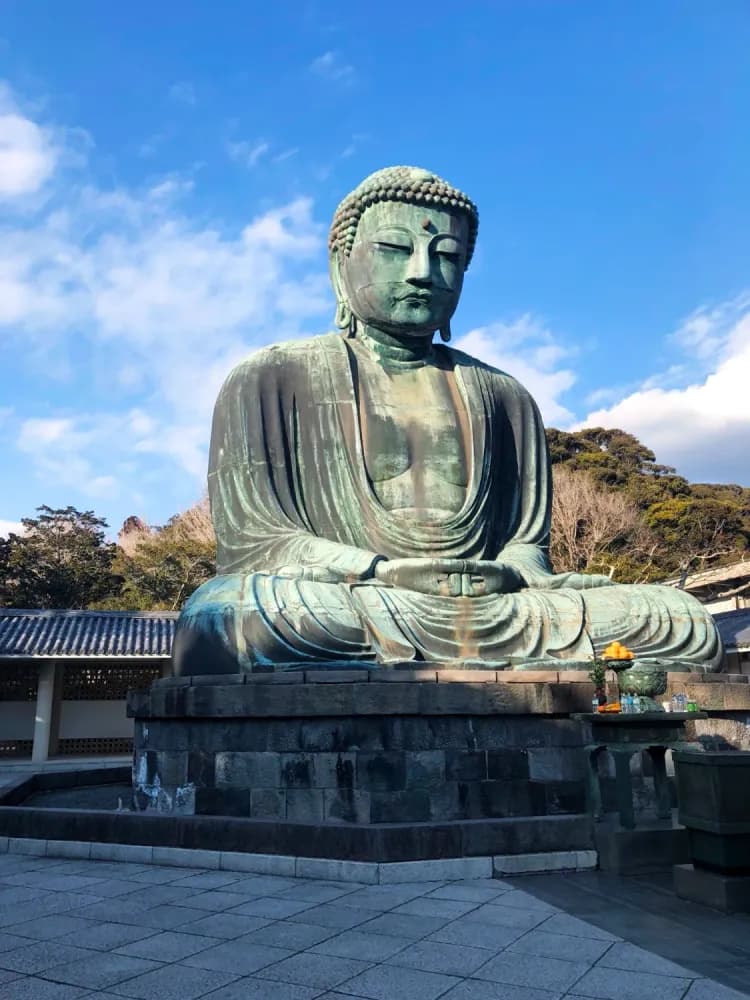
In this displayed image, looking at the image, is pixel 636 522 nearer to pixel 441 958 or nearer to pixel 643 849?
pixel 643 849

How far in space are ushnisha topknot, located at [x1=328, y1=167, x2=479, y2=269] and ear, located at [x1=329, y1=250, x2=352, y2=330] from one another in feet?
0.63

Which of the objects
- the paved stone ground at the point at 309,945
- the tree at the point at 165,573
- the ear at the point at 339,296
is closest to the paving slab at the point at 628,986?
the paved stone ground at the point at 309,945

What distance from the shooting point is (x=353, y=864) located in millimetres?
4430

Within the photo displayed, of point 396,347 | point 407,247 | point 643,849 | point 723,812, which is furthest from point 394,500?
point 723,812

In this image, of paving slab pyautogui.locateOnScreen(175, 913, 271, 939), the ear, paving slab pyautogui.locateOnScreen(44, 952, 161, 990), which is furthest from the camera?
the ear

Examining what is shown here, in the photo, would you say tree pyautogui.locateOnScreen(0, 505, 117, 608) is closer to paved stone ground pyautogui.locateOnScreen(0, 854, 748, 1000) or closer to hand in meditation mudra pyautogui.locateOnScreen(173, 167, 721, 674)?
hand in meditation mudra pyautogui.locateOnScreen(173, 167, 721, 674)

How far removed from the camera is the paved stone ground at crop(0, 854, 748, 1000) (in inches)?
112

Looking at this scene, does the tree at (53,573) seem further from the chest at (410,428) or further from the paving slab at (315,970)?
the paving slab at (315,970)

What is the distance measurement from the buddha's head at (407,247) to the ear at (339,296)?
13.2 inches

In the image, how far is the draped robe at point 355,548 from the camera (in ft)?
19.4

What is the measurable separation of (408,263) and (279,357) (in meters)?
1.45

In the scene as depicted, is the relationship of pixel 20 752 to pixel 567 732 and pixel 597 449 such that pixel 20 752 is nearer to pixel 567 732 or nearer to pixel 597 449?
pixel 567 732

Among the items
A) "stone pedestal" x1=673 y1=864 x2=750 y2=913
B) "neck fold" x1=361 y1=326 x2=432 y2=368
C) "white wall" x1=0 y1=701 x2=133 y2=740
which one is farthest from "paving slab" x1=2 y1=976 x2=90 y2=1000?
"white wall" x1=0 y1=701 x2=133 y2=740

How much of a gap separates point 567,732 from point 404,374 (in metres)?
3.84
